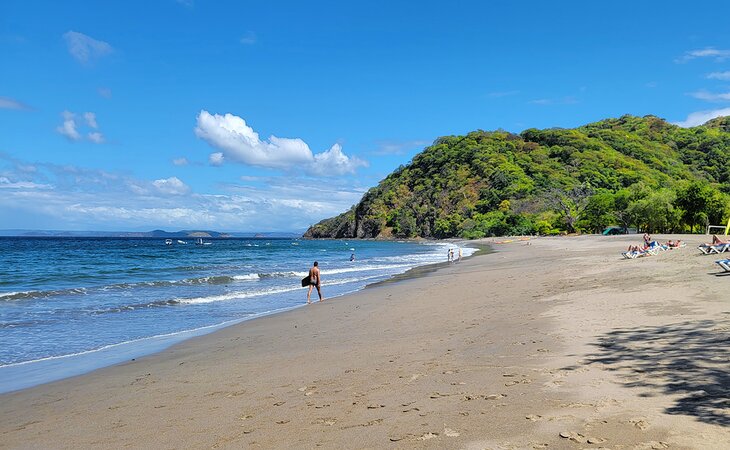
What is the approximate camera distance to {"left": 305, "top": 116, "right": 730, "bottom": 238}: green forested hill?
115 m

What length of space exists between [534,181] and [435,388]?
14351 cm

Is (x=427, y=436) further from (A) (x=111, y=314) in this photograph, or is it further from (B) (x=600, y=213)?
(B) (x=600, y=213)

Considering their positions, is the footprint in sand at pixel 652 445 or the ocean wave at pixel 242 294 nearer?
the footprint in sand at pixel 652 445

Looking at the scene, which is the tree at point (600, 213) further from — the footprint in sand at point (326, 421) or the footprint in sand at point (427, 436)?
the footprint in sand at point (427, 436)

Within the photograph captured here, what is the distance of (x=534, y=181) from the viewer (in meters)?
140

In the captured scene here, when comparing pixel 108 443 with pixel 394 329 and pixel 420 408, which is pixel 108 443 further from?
pixel 394 329

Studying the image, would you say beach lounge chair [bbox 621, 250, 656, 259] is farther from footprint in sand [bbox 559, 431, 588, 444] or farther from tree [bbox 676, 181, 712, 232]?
tree [bbox 676, 181, 712, 232]

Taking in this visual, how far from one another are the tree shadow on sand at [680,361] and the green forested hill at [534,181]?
81848mm

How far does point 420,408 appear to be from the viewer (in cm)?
539

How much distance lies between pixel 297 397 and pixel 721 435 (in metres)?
4.56

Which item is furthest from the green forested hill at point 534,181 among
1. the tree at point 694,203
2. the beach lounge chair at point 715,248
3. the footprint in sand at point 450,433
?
the footprint in sand at point 450,433

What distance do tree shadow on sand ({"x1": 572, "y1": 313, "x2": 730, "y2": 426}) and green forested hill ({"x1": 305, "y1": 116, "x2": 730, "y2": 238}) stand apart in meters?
81.8

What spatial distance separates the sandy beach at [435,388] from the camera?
4578mm

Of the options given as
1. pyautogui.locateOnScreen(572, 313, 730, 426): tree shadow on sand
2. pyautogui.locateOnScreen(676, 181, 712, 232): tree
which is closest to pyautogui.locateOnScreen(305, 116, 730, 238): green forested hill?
pyautogui.locateOnScreen(676, 181, 712, 232): tree
